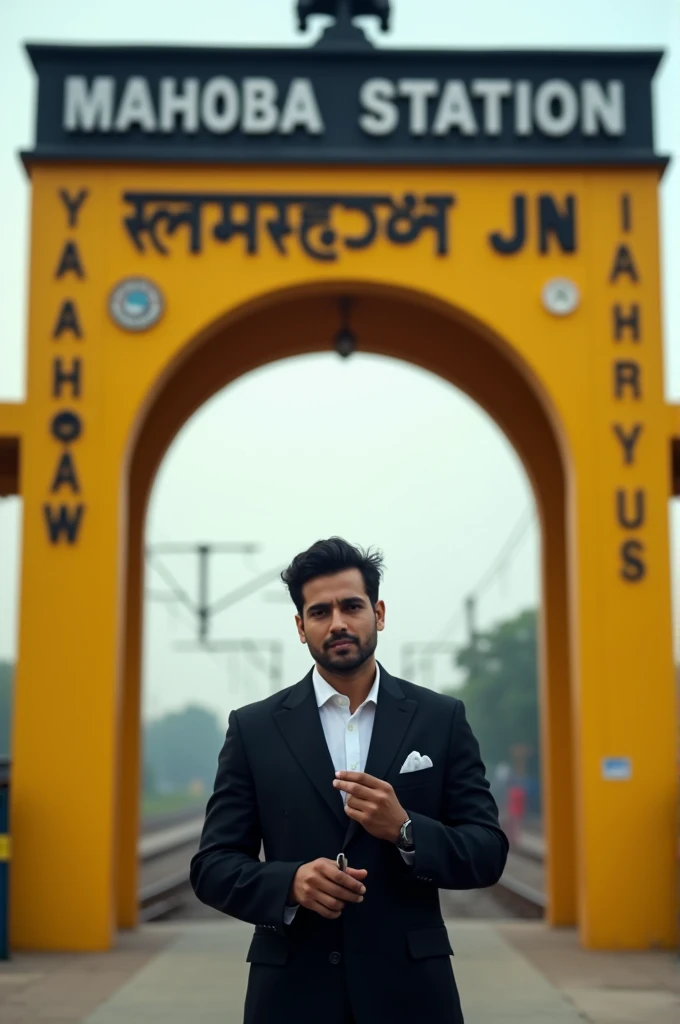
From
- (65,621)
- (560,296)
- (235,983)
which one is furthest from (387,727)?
(560,296)

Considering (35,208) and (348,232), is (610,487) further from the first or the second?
(35,208)

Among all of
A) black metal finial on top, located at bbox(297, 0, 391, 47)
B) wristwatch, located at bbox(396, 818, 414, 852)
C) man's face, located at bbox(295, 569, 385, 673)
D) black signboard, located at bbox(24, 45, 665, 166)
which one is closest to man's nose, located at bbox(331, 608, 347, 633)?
man's face, located at bbox(295, 569, 385, 673)

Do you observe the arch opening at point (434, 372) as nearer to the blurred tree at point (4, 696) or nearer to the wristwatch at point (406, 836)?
the wristwatch at point (406, 836)

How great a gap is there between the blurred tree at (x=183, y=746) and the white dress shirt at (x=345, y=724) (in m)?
133

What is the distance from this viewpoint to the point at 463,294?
445 inches

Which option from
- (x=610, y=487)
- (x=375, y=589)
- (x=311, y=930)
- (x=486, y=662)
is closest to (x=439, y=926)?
(x=311, y=930)

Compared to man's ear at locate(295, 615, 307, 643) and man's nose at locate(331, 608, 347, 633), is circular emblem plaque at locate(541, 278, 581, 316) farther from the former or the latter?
man's nose at locate(331, 608, 347, 633)

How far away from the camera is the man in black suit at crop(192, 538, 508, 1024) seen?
329 centimetres

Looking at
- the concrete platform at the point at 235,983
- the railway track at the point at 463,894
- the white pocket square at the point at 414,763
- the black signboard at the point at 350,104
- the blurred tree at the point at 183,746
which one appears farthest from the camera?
the blurred tree at the point at 183,746

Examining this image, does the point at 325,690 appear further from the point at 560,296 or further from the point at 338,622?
the point at 560,296

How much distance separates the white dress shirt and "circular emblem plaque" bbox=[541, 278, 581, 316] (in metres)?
8.11

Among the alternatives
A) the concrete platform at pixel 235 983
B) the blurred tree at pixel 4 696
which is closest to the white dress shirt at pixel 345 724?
the concrete platform at pixel 235 983

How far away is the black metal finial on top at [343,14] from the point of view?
1178 cm

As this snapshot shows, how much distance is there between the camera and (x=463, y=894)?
21422 millimetres
